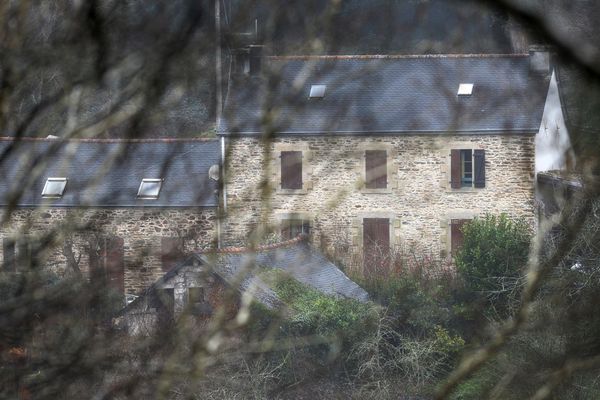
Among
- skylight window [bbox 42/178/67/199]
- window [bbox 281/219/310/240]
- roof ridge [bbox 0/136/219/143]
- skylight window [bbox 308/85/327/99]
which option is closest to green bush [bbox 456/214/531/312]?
window [bbox 281/219/310/240]

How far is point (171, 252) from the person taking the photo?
59.9 inches

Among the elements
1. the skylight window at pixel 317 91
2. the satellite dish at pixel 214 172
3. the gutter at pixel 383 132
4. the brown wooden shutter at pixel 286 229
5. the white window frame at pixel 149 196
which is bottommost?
the brown wooden shutter at pixel 286 229

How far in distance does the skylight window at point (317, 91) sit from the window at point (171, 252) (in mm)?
369

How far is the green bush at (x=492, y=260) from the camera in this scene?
2016 mm

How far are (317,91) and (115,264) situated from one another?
1.74 ft

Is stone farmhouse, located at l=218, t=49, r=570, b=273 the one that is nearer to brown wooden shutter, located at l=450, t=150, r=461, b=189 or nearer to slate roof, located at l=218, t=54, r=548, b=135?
slate roof, located at l=218, t=54, r=548, b=135

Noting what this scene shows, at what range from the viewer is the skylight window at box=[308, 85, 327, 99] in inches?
53.9

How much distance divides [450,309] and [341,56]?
49.5 inches

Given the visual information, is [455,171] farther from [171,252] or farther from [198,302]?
[171,252]

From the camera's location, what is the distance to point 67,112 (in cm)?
170

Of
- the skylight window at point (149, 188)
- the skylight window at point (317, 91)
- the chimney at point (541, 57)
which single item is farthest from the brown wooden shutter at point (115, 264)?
the chimney at point (541, 57)

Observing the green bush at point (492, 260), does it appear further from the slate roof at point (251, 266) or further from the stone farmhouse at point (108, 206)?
the stone farmhouse at point (108, 206)

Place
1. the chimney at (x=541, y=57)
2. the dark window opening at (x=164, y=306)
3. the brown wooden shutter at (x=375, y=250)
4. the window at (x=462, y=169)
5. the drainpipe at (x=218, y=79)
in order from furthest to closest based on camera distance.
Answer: the brown wooden shutter at (x=375, y=250) → the window at (x=462, y=169) → the dark window opening at (x=164, y=306) → the drainpipe at (x=218, y=79) → the chimney at (x=541, y=57)

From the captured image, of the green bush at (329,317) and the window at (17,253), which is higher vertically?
the window at (17,253)
